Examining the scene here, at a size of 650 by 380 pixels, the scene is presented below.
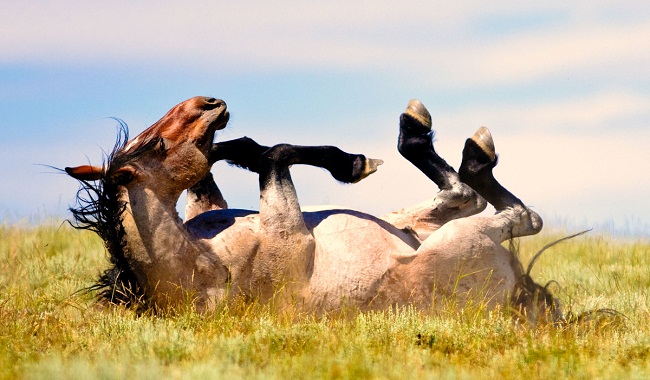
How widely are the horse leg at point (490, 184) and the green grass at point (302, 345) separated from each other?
1.01 m

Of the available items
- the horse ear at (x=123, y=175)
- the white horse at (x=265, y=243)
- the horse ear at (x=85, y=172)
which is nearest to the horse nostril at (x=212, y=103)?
the white horse at (x=265, y=243)

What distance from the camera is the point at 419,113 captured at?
7.20 m

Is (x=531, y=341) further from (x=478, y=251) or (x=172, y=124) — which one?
(x=172, y=124)

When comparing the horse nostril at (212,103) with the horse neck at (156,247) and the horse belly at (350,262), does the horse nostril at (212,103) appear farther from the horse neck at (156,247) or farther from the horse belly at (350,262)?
the horse belly at (350,262)

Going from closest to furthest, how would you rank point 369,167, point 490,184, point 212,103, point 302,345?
point 302,345, point 212,103, point 369,167, point 490,184

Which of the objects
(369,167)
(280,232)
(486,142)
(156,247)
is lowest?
(156,247)

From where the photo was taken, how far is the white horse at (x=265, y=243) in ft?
20.6

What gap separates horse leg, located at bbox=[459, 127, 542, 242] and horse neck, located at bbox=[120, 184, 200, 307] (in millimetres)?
2340

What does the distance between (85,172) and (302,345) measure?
217 centimetres

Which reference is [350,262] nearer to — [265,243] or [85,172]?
[265,243]

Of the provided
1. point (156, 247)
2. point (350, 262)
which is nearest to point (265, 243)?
point (350, 262)

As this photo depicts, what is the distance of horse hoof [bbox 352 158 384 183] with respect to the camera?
271 inches

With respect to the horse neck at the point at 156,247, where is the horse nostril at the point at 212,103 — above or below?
above

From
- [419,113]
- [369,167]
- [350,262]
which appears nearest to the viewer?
[350,262]
